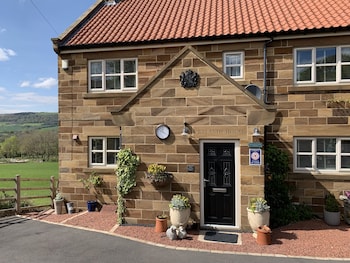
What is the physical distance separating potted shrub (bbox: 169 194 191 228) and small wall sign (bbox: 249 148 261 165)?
2.39 meters

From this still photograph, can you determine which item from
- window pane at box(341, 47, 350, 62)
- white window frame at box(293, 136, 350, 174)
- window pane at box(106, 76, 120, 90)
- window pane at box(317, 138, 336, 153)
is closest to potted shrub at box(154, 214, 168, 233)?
white window frame at box(293, 136, 350, 174)

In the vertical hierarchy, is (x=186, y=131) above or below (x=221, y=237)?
above

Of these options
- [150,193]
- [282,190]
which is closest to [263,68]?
[282,190]

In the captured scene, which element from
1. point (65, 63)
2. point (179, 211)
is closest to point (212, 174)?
point (179, 211)

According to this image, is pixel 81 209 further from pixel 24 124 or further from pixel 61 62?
pixel 24 124

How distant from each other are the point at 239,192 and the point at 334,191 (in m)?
3.99

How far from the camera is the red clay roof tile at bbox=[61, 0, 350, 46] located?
1046 centimetres

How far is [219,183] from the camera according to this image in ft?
28.4

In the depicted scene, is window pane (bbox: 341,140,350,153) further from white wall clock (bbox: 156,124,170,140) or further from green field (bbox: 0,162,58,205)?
green field (bbox: 0,162,58,205)

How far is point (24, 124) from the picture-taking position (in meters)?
96.9

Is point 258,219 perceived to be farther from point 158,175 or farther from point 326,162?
point 326,162

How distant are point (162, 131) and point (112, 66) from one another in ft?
15.1

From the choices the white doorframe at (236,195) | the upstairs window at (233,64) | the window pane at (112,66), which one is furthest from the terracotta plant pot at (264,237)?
the window pane at (112,66)

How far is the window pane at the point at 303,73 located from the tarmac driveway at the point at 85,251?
21.5 feet
